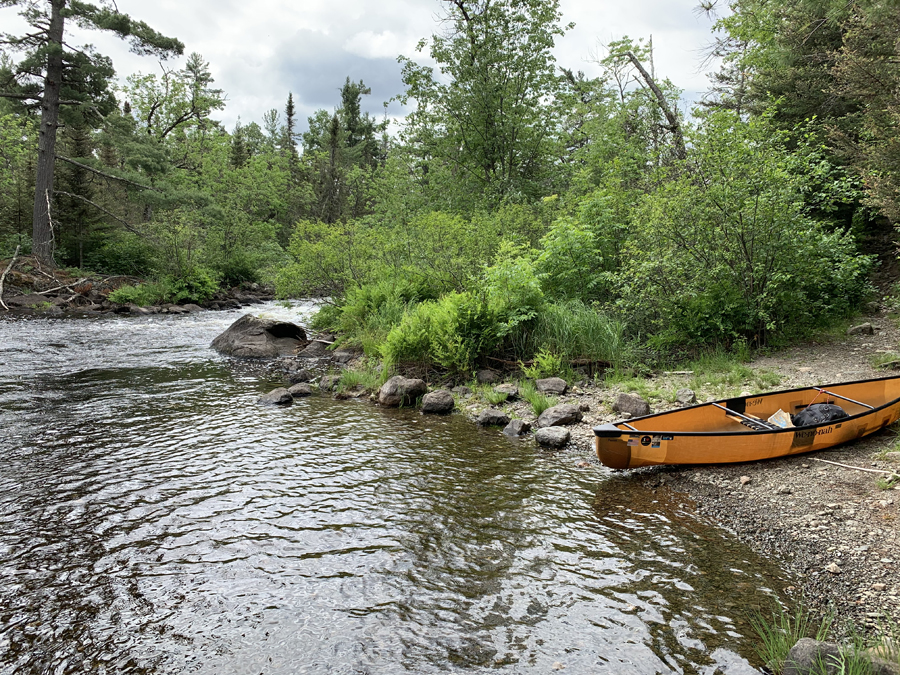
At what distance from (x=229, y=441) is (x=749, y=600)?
6.52 meters

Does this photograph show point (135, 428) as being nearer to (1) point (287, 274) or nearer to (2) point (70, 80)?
(1) point (287, 274)

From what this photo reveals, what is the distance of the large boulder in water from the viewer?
14.0 metres

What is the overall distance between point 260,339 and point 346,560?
11.4 meters

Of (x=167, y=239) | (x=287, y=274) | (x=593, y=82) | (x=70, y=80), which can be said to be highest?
(x=593, y=82)

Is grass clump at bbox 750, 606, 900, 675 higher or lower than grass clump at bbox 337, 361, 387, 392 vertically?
lower

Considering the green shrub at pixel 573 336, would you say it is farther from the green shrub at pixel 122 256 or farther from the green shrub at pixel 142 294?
the green shrub at pixel 122 256

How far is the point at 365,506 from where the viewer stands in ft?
17.2

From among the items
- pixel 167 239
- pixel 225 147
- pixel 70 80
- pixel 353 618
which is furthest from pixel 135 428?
pixel 225 147

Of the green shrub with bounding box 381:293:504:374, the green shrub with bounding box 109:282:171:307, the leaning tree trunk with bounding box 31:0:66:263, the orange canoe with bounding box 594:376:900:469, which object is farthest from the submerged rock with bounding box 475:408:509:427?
the leaning tree trunk with bounding box 31:0:66:263

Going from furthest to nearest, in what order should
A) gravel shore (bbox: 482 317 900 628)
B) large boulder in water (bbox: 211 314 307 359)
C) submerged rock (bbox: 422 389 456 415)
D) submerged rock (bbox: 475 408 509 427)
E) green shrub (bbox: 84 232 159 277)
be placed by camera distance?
green shrub (bbox: 84 232 159 277) < large boulder in water (bbox: 211 314 307 359) < submerged rock (bbox: 422 389 456 415) < submerged rock (bbox: 475 408 509 427) < gravel shore (bbox: 482 317 900 628)

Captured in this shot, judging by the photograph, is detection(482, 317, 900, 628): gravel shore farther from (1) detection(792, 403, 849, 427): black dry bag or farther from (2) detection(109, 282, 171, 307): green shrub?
(2) detection(109, 282, 171, 307): green shrub

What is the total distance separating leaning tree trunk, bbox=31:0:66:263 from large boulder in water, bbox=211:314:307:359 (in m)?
14.0

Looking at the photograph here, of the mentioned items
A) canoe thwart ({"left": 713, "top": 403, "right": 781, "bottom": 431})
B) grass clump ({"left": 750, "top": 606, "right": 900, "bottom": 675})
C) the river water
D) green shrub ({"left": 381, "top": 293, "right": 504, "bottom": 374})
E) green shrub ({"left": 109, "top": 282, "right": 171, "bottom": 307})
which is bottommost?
the river water

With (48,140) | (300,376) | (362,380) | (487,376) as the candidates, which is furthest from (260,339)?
(48,140)
